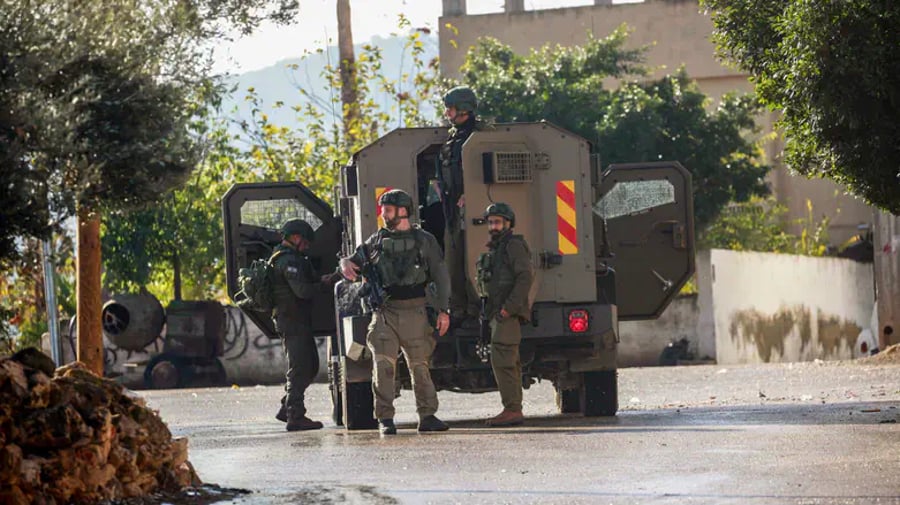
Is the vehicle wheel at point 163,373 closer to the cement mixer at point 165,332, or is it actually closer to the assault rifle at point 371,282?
the cement mixer at point 165,332

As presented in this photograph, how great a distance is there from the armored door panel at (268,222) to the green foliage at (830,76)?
3745mm

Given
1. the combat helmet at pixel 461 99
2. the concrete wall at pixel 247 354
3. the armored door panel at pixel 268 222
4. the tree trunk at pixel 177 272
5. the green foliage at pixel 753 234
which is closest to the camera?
the combat helmet at pixel 461 99

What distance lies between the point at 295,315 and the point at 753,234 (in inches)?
1064

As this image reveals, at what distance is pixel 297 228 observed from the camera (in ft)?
47.6

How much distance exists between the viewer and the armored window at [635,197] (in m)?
14.7

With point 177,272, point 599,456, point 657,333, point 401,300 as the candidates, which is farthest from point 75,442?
point 177,272

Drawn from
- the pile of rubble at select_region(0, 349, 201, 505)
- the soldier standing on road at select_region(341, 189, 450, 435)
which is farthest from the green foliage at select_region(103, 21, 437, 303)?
the pile of rubble at select_region(0, 349, 201, 505)

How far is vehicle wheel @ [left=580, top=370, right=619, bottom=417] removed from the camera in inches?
571

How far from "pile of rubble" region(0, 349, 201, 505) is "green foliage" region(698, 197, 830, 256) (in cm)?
2869

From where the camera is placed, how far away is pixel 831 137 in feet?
46.4

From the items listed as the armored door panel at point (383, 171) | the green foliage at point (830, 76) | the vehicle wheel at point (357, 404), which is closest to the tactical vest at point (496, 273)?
the armored door panel at point (383, 171)

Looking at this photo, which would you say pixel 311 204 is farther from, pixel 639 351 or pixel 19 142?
pixel 639 351

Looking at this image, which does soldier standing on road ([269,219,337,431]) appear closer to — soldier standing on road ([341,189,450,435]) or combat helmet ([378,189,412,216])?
soldier standing on road ([341,189,450,435])

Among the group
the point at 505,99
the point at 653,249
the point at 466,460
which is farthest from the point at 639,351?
the point at 466,460
